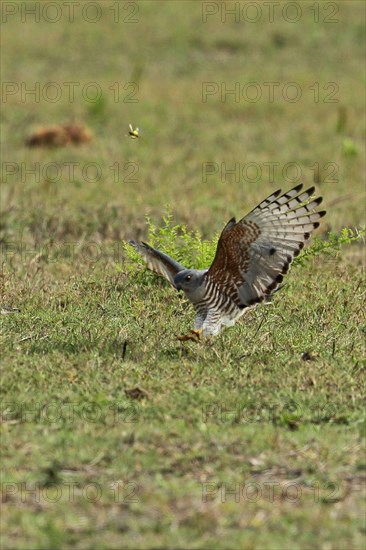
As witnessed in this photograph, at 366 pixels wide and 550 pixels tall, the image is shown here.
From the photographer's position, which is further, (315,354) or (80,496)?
(315,354)

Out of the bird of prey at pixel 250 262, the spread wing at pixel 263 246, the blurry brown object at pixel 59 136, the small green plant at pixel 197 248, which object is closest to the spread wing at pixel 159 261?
the bird of prey at pixel 250 262

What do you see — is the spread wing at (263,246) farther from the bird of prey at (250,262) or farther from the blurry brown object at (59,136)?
the blurry brown object at (59,136)

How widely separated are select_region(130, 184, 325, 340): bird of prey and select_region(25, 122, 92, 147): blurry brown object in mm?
7379

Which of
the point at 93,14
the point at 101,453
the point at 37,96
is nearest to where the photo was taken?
the point at 101,453

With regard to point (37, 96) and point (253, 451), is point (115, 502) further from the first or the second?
point (37, 96)

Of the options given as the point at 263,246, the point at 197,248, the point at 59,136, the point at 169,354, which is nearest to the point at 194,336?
the point at 169,354

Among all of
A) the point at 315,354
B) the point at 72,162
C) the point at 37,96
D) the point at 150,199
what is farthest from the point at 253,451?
Result: the point at 37,96

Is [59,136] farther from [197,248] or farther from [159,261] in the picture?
[159,261]

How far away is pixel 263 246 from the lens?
6.73 meters

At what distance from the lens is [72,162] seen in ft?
43.2

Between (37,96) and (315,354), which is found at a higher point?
(37,96)

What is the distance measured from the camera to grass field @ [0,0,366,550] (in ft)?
16.3

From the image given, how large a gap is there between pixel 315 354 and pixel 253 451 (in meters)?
1.38

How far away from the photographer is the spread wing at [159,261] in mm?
7031
